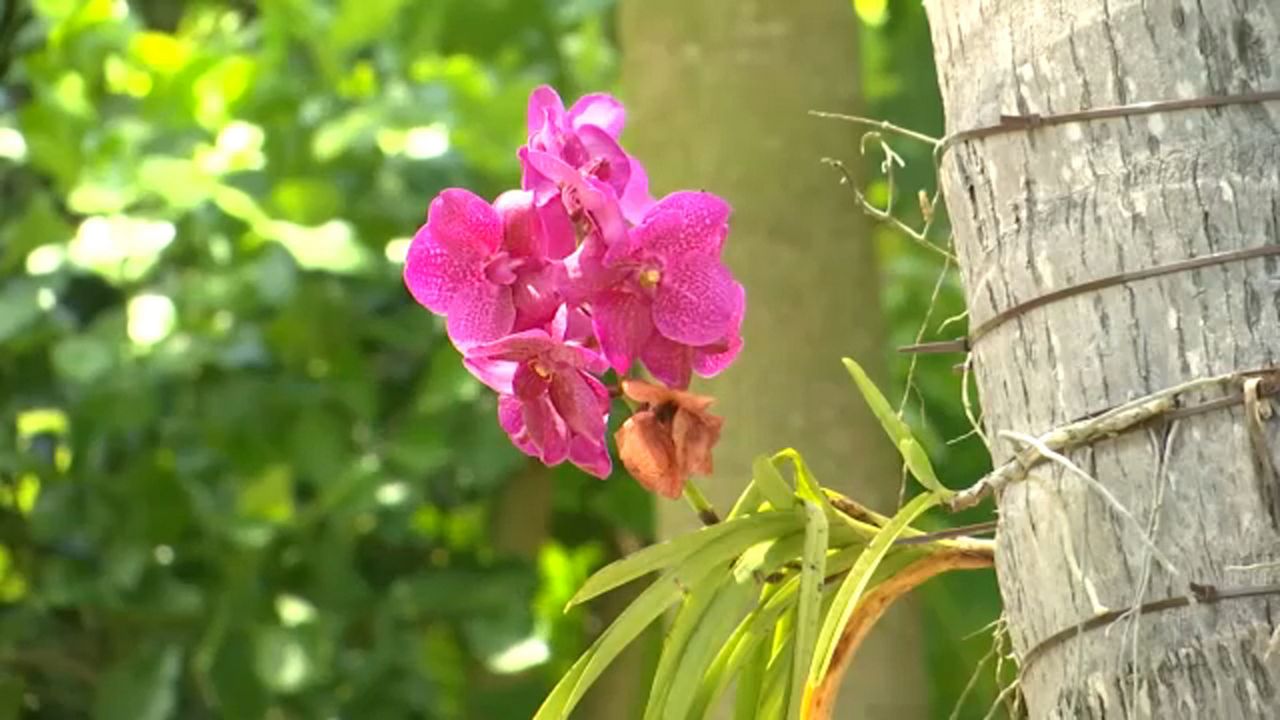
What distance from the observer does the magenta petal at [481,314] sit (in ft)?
2.52

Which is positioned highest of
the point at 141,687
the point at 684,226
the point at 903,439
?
the point at 684,226

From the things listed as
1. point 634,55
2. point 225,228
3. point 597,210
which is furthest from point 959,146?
point 225,228

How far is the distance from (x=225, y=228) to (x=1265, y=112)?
141cm

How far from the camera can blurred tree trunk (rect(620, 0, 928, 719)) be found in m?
1.61

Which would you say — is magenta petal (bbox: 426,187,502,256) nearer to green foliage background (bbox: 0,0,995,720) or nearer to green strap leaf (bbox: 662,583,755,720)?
green strap leaf (bbox: 662,583,755,720)

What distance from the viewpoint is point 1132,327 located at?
2.22 ft

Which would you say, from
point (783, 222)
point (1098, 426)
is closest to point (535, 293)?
point (1098, 426)

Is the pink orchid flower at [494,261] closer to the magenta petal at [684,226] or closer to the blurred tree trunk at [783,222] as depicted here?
the magenta petal at [684,226]

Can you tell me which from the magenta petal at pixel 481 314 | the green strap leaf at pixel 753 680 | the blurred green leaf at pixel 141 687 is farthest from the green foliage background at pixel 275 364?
the magenta petal at pixel 481 314

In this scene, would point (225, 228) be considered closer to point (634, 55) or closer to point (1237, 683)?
point (634, 55)

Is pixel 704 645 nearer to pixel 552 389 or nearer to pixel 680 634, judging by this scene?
pixel 680 634

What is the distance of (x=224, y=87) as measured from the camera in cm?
199

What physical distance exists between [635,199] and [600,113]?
5 cm

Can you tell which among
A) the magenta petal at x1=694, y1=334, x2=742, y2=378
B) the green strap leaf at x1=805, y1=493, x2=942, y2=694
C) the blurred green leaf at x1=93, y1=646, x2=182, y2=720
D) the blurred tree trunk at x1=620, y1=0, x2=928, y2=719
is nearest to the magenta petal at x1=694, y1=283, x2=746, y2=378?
the magenta petal at x1=694, y1=334, x2=742, y2=378
